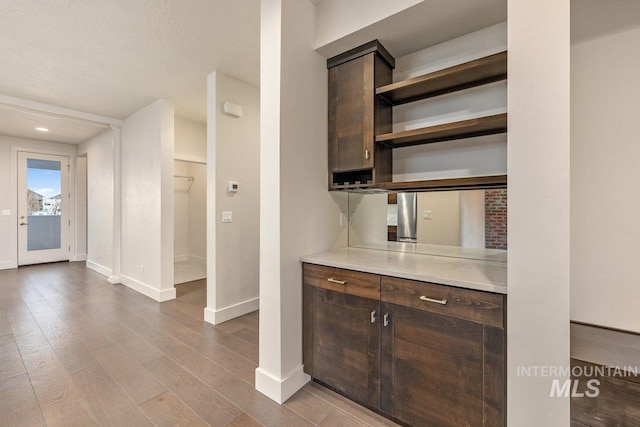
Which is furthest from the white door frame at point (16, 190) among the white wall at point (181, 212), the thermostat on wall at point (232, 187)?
the thermostat on wall at point (232, 187)

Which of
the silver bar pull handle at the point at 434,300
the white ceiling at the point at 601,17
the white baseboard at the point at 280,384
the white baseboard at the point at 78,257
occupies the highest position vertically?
the white ceiling at the point at 601,17

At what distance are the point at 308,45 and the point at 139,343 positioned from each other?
9.94 ft

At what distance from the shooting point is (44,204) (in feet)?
19.9

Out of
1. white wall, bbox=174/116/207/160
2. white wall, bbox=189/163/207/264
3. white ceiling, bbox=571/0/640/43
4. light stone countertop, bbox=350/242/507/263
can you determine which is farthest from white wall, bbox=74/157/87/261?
white ceiling, bbox=571/0/640/43

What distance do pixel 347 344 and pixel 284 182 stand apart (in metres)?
1.14

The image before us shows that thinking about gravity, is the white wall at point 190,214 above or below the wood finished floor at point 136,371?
above

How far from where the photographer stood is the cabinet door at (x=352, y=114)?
2.02 m

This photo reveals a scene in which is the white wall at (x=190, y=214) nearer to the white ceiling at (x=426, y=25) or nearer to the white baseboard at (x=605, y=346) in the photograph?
the white ceiling at (x=426, y=25)

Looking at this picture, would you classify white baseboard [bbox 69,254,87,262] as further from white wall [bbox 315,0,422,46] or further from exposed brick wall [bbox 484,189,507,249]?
exposed brick wall [bbox 484,189,507,249]

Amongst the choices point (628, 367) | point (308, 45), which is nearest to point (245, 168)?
point (308, 45)

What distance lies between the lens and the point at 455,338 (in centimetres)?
137

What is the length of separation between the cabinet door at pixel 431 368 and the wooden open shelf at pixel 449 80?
145 centimetres

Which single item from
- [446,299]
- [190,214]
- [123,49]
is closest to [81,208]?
[190,214]

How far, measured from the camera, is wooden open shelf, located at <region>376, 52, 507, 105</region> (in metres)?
1.63
